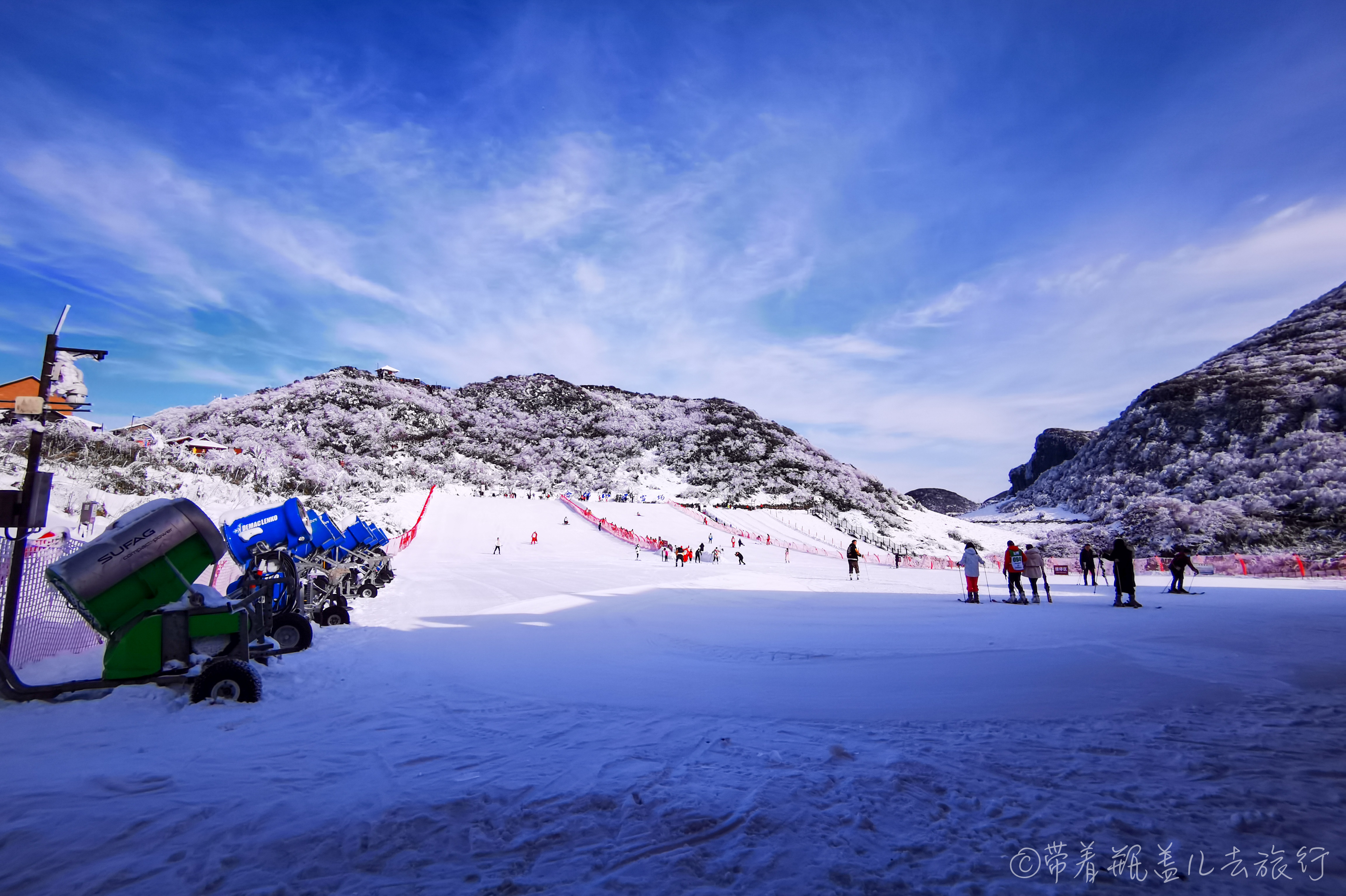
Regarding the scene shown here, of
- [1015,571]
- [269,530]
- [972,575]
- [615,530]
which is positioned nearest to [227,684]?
[269,530]

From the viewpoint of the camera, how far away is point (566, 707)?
577 centimetres

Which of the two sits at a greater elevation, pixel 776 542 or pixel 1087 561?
pixel 776 542

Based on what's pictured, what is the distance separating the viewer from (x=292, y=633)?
29.5 feet

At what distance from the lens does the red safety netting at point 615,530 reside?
111 ft

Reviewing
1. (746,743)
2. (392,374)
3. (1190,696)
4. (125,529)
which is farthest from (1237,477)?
(392,374)

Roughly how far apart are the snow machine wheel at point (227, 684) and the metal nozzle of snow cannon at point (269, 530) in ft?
15.7

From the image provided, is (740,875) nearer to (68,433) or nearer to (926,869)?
(926,869)

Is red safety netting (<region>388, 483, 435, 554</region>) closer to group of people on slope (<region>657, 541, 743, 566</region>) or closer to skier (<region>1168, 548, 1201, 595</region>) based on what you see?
group of people on slope (<region>657, 541, 743, 566</region>)

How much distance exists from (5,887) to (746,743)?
13.7 feet

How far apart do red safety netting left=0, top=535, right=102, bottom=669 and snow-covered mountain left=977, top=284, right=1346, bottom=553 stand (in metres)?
54.7

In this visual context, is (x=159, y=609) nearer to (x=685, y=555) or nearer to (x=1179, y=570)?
(x=1179, y=570)

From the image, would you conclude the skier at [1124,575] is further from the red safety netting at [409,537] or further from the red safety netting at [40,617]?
the red safety netting at [409,537]

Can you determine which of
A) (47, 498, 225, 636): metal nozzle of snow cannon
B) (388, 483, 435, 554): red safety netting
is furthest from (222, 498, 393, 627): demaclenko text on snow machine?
(388, 483, 435, 554): red safety netting

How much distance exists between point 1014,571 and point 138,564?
1669 centimetres
